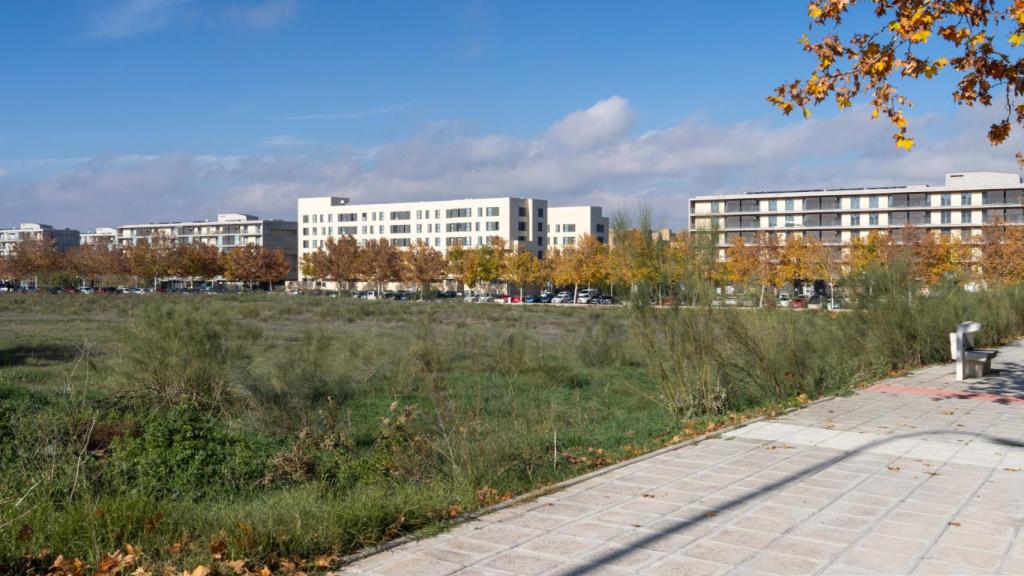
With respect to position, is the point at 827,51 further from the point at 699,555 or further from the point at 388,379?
the point at 388,379

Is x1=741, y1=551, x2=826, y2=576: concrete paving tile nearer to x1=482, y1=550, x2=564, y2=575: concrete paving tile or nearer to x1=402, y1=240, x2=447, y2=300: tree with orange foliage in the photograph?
x1=482, y1=550, x2=564, y2=575: concrete paving tile

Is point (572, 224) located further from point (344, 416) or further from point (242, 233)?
point (344, 416)

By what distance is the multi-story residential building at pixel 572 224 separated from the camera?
11056 cm

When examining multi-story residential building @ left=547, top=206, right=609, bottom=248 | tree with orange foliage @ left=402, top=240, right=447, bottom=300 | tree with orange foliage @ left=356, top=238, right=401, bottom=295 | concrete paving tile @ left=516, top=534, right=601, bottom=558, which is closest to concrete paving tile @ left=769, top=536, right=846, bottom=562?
concrete paving tile @ left=516, top=534, right=601, bottom=558

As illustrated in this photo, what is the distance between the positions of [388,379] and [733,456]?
851 centimetres

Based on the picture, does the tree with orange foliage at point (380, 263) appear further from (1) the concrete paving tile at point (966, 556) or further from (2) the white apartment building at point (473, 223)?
(1) the concrete paving tile at point (966, 556)

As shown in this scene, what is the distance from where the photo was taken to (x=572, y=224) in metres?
112

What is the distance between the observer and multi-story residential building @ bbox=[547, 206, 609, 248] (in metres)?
111

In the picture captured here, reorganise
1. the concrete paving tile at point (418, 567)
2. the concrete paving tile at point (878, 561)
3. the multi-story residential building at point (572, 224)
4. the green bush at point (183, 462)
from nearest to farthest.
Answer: the concrete paving tile at point (418, 567)
the concrete paving tile at point (878, 561)
the green bush at point (183, 462)
the multi-story residential building at point (572, 224)

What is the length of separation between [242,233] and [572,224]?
201 feet

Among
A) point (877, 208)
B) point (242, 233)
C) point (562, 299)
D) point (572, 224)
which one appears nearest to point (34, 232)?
point (242, 233)

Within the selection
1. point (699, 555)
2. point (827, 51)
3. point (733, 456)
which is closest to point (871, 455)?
point (733, 456)

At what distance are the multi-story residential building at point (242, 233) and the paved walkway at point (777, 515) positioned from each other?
130 meters

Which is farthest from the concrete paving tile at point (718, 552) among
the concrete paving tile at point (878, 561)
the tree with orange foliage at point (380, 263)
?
the tree with orange foliage at point (380, 263)
